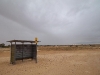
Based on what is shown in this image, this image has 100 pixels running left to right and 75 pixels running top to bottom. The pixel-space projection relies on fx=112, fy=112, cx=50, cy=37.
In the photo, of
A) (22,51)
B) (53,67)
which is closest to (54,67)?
(53,67)

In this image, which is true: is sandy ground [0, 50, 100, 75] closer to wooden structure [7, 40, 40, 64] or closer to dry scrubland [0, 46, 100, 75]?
dry scrubland [0, 46, 100, 75]

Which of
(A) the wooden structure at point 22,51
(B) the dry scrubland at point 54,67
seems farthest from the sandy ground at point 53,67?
(A) the wooden structure at point 22,51

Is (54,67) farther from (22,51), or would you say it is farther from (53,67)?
(22,51)

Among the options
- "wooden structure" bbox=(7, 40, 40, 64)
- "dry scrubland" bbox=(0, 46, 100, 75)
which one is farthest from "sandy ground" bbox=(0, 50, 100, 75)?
"wooden structure" bbox=(7, 40, 40, 64)

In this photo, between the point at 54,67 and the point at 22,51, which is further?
the point at 22,51

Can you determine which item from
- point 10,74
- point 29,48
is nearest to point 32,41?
point 29,48

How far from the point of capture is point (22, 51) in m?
13.9

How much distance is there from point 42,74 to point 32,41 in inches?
263

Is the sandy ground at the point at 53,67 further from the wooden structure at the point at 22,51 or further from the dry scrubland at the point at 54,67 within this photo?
the wooden structure at the point at 22,51

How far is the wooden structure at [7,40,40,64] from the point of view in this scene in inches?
505

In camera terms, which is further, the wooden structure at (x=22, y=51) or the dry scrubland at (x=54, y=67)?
the wooden structure at (x=22, y=51)

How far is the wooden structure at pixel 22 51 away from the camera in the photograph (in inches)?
505

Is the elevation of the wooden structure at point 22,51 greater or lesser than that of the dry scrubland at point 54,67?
greater

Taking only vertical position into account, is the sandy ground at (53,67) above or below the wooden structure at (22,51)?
below
